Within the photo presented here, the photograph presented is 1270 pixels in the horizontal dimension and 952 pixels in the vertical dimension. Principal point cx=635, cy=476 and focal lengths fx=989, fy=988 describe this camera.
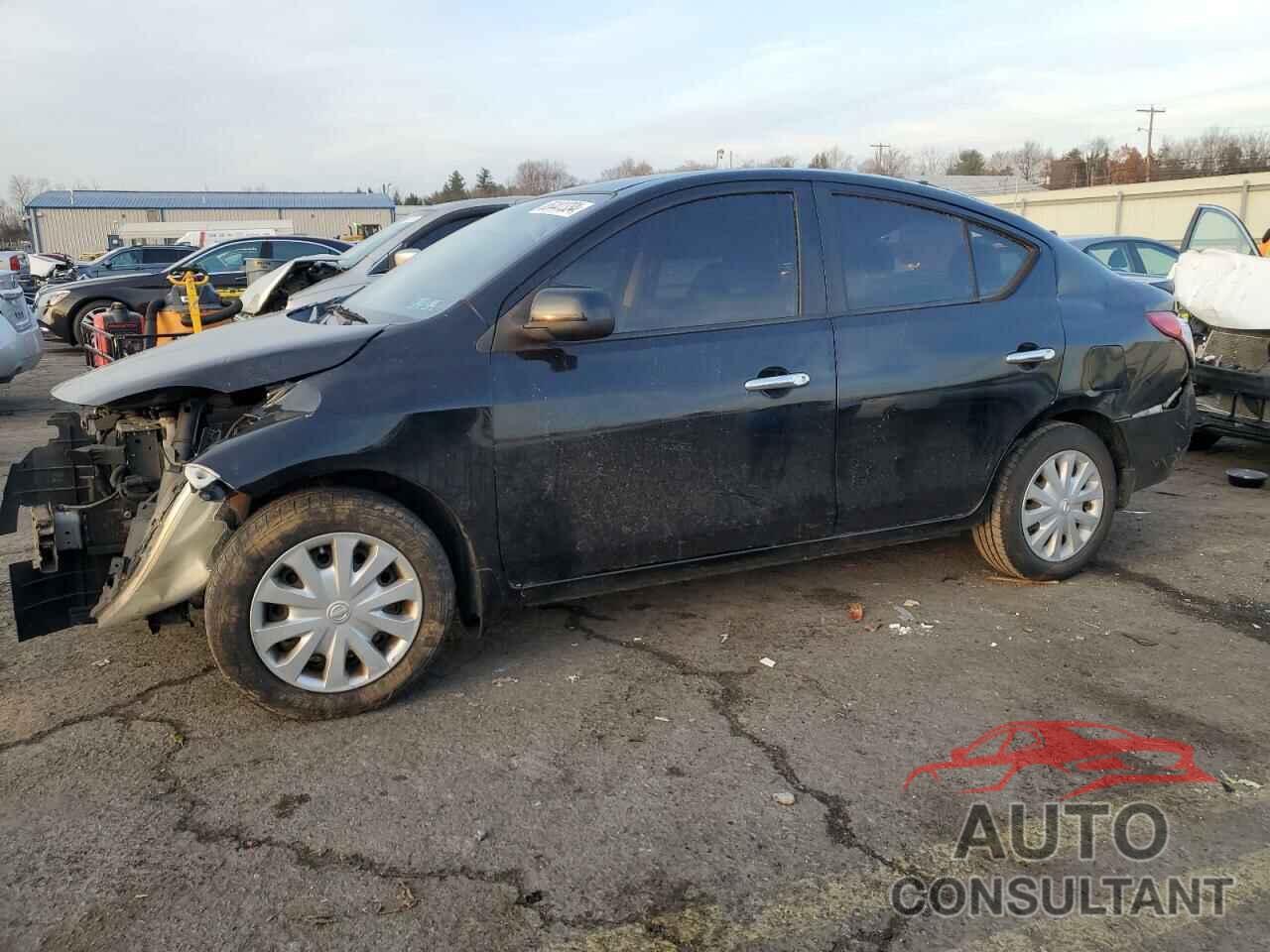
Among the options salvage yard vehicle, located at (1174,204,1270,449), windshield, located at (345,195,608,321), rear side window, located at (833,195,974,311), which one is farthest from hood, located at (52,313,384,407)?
salvage yard vehicle, located at (1174,204,1270,449)

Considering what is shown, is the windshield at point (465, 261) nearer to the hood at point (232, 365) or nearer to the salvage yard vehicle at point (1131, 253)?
the hood at point (232, 365)

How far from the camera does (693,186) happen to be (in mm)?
3832

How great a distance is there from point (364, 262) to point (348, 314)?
4278mm

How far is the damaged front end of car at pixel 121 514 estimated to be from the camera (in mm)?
3258

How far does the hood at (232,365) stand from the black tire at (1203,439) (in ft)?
21.2

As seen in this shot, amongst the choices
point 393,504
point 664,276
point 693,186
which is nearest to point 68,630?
point 393,504

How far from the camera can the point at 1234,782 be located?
298 centimetres

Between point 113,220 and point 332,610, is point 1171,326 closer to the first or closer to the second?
point 332,610

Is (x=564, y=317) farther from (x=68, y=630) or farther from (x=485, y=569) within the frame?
(x=68, y=630)

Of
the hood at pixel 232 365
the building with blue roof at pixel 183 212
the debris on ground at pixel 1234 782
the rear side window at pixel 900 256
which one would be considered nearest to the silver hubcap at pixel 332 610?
the hood at pixel 232 365

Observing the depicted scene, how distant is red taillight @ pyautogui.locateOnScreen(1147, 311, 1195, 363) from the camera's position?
4680 mm

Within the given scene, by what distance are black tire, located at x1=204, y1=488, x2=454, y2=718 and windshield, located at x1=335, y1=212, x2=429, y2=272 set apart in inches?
204

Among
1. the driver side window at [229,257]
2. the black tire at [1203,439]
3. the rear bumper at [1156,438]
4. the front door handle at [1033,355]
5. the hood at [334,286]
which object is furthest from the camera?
the driver side window at [229,257]

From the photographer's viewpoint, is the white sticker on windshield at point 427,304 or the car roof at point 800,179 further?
the car roof at point 800,179
